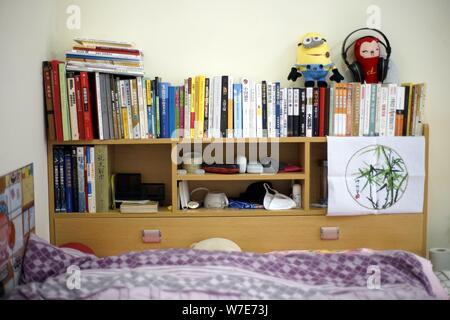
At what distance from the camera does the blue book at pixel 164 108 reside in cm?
244

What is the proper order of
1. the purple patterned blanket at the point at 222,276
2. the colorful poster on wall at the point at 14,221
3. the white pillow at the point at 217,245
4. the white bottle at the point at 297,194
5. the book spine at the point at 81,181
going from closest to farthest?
the purple patterned blanket at the point at 222,276, the colorful poster on wall at the point at 14,221, the white pillow at the point at 217,245, the book spine at the point at 81,181, the white bottle at the point at 297,194

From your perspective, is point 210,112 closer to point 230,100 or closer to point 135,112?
point 230,100

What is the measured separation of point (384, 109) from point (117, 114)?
4.43ft

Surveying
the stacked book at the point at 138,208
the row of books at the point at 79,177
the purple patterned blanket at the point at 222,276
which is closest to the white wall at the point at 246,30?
the row of books at the point at 79,177

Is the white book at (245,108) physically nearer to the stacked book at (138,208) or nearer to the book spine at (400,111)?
the stacked book at (138,208)

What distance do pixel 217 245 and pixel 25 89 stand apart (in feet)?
3.65

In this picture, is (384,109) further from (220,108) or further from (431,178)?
(220,108)

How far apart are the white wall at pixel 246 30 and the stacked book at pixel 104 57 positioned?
0.21 meters

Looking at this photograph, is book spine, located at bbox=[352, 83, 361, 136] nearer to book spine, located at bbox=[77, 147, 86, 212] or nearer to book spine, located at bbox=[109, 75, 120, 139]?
book spine, located at bbox=[109, 75, 120, 139]

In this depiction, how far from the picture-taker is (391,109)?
8.10 feet

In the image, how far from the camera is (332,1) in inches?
103

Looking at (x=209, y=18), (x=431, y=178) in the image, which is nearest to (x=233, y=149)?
(x=209, y=18)

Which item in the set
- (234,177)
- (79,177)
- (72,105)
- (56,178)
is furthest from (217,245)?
(72,105)

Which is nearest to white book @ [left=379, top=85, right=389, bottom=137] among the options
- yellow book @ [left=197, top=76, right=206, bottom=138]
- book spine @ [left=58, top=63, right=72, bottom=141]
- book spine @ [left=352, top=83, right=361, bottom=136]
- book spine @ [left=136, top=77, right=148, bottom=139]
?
book spine @ [left=352, top=83, right=361, bottom=136]
